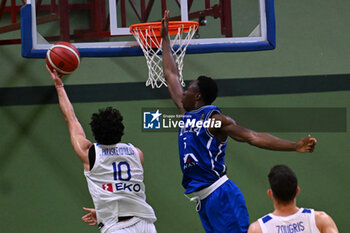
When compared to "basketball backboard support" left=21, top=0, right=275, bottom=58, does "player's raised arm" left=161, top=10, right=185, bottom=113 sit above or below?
below

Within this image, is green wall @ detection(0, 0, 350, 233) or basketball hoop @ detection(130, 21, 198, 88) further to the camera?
green wall @ detection(0, 0, 350, 233)

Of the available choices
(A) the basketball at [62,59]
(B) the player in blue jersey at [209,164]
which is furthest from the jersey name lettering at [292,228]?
(A) the basketball at [62,59]

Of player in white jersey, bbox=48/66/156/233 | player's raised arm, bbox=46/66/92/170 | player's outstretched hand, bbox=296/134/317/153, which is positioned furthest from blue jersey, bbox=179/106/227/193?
player's outstretched hand, bbox=296/134/317/153

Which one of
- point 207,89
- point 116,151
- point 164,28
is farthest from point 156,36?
point 116,151

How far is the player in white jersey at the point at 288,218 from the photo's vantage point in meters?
3.41

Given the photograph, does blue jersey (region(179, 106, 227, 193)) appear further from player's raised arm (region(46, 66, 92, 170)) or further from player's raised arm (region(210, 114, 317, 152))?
player's raised arm (region(46, 66, 92, 170))

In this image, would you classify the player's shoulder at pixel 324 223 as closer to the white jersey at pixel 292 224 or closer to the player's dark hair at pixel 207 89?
the white jersey at pixel 292 224

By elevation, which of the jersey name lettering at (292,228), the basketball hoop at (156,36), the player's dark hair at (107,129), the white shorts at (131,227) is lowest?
the white shorts at (131,227)

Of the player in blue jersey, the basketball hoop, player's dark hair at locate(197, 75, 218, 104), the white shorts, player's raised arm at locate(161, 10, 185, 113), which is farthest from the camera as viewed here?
the basketball hoop

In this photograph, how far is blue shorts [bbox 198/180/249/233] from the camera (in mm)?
4648

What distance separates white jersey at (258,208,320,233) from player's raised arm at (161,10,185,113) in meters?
2.04

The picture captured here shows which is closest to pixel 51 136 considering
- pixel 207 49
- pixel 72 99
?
pixel 72 99

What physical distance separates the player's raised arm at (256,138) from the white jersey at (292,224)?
0.54 metres

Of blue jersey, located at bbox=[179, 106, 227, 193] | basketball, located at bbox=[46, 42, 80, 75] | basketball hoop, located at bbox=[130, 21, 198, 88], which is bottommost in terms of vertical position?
blue jersey, located at bbox=[179, 106, 227, 193]
